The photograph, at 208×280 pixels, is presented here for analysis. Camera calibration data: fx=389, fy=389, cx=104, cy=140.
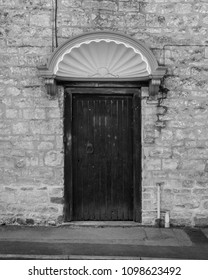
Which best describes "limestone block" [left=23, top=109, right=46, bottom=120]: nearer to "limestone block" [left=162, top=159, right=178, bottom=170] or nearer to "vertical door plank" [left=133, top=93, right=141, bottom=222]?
"vertical door plank" [left=133, top=93, right=141, bottom=222]

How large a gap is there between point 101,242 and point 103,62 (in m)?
3.01

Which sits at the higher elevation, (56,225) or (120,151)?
(120,151)

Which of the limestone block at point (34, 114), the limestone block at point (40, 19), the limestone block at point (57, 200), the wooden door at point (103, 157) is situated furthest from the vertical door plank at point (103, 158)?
the limestone block at point (40, 19)

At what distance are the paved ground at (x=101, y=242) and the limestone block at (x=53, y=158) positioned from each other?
1.10 meters

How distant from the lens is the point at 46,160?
265 inches

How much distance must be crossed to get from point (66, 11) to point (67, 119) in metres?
1.85

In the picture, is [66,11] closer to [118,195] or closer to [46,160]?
[46,160]

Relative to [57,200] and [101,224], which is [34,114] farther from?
[101,224]

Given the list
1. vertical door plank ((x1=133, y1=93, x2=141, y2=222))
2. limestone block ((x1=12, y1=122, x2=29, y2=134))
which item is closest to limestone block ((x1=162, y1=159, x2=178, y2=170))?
vertical door plank ((x1=133, y1=93, x2=141, y2=222))

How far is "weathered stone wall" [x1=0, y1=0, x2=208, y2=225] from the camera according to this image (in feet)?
22.0

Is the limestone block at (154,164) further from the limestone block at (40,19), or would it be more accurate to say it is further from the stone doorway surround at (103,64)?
the limestone block at (40,19)

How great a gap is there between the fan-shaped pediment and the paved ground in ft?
8.57

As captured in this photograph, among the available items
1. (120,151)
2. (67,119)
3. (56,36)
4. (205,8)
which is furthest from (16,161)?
(205,8)

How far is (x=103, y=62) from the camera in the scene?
22.1ft
